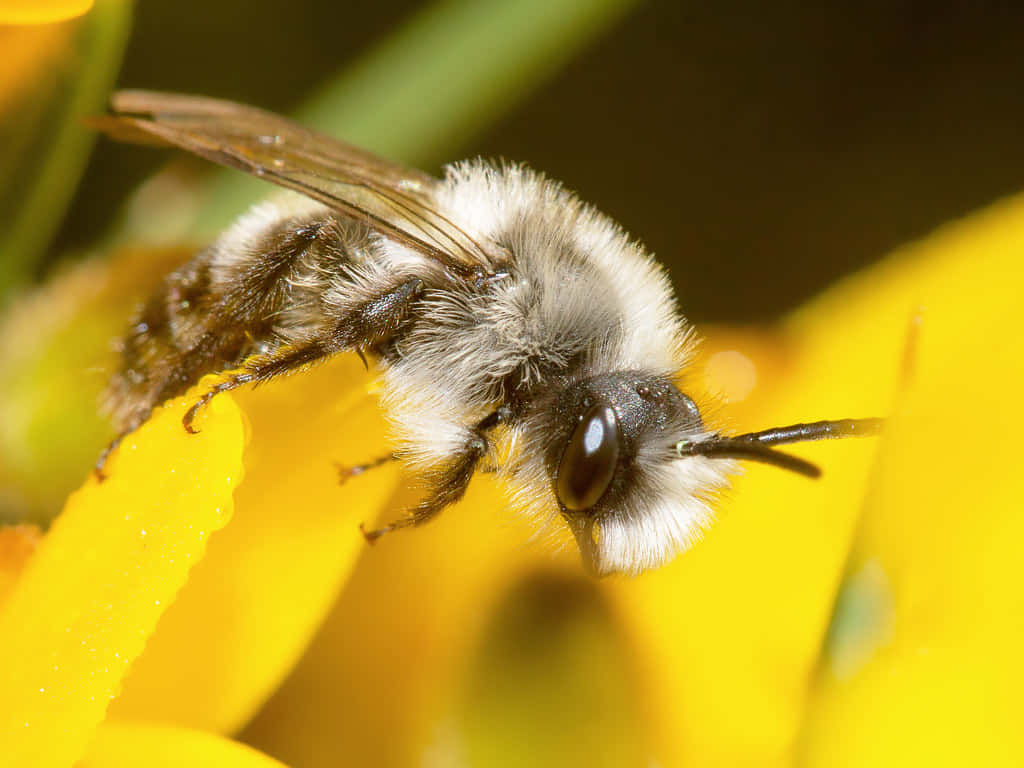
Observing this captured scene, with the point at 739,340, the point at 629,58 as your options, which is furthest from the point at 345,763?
the point at 629,58

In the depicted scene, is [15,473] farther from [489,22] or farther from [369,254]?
[489,22]

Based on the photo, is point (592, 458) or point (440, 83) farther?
point (440, 83)

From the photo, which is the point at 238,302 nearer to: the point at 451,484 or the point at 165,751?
the point at 451,484

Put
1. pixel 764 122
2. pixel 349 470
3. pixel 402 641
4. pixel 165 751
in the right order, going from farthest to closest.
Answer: pixel 764 122 < pixel 402 641 < pixel 349 470 < pixel 165 751

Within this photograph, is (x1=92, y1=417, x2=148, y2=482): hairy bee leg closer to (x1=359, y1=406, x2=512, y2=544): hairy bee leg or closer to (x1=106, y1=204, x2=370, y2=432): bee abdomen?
(x1=106, y1=204, x2=370, y2=432): bee abdomen

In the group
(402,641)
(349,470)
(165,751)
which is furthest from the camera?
(402,641)

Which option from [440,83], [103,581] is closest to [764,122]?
[440,83]
